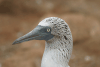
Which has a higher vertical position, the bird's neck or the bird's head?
the bird's head

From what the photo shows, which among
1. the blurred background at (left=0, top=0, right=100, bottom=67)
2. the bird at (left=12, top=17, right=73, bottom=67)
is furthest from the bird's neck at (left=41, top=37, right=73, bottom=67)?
the blurred background at (left=0, top=0, right=100, bottom=67)

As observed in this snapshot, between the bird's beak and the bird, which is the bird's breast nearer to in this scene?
the bird

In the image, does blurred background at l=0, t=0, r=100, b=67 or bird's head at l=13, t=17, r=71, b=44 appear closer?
bird's head at l=13, t=17, r=71, b=44

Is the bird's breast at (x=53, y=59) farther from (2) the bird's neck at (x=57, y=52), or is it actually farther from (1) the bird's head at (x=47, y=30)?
(1) the bird's head at (x=47, y=30)

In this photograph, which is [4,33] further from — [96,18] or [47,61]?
[47,61]

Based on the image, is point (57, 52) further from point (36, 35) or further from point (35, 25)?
point (35, 25)

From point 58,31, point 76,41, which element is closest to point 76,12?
point 76,41

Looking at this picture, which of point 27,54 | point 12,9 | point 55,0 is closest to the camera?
point 27,54
